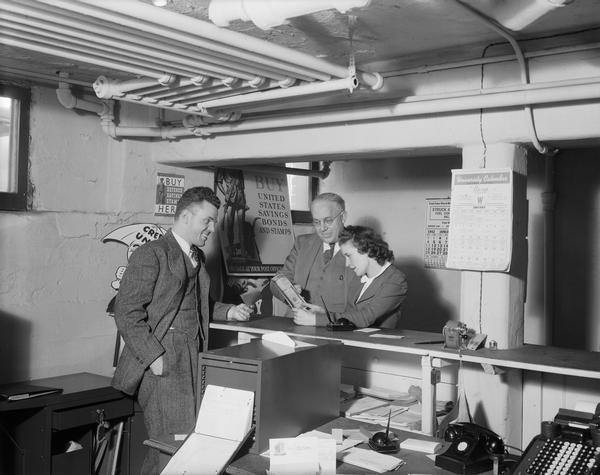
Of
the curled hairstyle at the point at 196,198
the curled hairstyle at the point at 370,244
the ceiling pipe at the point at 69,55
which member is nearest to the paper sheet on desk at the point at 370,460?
the curled hairstyle at the point at 370,244

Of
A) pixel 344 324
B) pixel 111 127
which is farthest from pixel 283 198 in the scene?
pixel 344 324

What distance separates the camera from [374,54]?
318 centimetres

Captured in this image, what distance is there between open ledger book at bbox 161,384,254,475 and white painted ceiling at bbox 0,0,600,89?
4.92ft

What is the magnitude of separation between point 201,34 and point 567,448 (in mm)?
1836

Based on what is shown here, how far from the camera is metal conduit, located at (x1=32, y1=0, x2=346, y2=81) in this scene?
78.9 inches

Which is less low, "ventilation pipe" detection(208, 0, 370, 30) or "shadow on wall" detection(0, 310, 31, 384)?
"ventilation pipe" detection(208, 0, 370, 30)

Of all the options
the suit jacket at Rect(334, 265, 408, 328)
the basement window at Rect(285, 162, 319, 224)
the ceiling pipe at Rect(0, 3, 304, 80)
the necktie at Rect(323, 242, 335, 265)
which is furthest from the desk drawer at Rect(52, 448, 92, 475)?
the basement window at Rect(285, 162, 319, 224)

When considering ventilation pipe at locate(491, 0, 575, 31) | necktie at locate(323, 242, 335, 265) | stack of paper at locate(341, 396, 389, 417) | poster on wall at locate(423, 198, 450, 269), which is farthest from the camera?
poster on wall at locate(423, 198, 450, 269)

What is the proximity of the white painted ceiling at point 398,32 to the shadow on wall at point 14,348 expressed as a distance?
137cm

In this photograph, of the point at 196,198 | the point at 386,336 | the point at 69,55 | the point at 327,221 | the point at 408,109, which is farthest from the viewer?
the point at 327,221

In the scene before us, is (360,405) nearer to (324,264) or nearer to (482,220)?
(482,220)

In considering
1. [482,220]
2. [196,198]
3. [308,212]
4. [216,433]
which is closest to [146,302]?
[196,198]

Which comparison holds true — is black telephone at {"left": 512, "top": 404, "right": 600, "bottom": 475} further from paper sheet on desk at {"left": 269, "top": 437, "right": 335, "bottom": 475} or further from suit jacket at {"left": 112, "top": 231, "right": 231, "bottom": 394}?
suit jacket at {"left": 112, "top": 231, "right": 231, "bottom": 394}

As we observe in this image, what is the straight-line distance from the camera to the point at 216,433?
7.81 feet
